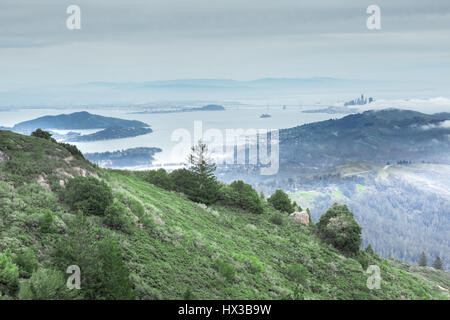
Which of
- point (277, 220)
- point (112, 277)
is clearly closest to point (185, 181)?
point (277, 220)

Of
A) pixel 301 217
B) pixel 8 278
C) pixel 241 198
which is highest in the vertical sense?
pixel 8 278

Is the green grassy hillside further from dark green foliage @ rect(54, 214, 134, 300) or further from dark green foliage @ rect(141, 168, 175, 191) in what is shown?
dark green foliage @ rect(141, 168, 175, 191)

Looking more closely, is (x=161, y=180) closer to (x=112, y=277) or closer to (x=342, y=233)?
(x=342, y=233)

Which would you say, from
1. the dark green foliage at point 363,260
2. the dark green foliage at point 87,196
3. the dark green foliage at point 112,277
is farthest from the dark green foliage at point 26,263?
the dark green foliage at point 363,260

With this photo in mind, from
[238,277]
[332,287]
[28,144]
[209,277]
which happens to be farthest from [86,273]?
[332,287]

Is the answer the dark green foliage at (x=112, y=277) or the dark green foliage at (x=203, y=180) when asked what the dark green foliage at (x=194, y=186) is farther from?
the dark green foliage at (x=112, y=277)
